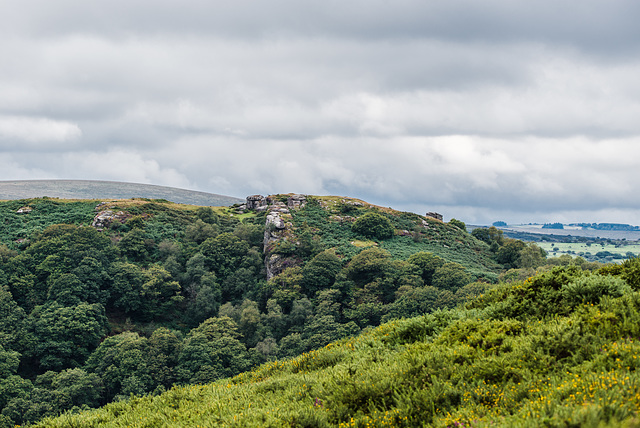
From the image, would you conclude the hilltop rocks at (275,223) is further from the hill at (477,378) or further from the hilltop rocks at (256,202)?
the hill at (477,378)

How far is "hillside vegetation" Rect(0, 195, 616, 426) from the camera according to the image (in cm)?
4262

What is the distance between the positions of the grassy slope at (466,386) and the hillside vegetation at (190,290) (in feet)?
7.09

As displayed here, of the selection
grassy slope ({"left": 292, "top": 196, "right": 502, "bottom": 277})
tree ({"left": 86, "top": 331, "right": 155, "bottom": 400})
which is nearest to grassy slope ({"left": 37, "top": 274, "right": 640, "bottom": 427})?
tree ({"left": 86, "top": 331, "right": 155, "bottom": 400})

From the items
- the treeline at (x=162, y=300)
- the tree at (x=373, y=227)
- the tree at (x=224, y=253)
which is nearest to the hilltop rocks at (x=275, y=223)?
the treeline at (x=162, y=300)

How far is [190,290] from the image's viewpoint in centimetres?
6531

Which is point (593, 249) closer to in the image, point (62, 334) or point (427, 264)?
point (427, 264)

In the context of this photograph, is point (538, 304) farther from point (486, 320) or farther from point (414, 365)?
point (414, 365)

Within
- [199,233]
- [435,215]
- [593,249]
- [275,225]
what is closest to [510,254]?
[435,215]

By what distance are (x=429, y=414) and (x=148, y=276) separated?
6132cm

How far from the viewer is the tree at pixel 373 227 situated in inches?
3440

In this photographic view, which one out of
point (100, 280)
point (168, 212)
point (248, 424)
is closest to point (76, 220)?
point (168, 212)

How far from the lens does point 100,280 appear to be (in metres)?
57.9

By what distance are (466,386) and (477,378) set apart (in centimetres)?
58

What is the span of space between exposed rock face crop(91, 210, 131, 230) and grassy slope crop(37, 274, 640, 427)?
71.5m
